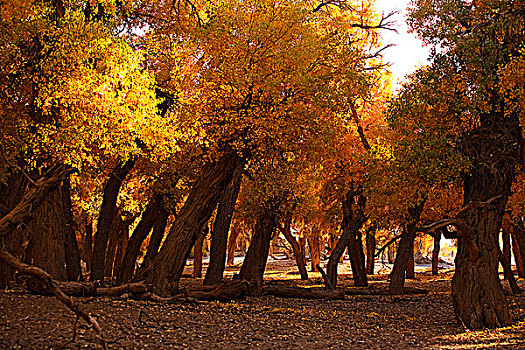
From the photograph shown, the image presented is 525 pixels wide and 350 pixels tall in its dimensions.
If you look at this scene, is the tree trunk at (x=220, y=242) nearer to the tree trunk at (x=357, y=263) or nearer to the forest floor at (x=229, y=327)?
the forest floor at (x=229, y=327)

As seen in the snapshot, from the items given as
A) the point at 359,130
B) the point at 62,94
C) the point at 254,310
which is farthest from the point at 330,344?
the point at 359,130

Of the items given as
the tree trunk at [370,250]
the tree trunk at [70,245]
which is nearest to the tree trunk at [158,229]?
the tree trunk at [70,245]

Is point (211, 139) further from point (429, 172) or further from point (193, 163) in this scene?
point (429, 172)

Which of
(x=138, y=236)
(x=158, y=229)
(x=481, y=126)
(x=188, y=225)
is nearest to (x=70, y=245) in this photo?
(x=138, y=236)

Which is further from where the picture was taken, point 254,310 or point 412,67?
point 412,67

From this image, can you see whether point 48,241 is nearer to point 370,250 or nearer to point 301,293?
point 301,293

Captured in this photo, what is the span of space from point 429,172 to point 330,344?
4316 mm

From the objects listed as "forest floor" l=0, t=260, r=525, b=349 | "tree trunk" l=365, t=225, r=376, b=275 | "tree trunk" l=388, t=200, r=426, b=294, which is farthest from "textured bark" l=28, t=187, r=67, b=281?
"tree trunk" l=365, t=225, r=376, b=275

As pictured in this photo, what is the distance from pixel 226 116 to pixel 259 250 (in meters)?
7.02

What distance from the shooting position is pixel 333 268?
19375 millimetres

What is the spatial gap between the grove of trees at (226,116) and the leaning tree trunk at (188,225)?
4cm

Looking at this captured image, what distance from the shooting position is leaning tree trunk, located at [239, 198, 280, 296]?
55.2 ft

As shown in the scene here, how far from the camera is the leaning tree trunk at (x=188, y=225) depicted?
42.3 ft

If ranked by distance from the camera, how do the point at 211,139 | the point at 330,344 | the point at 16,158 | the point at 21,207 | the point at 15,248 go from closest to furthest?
1. the point at 21,207
2. the point at 330,344
3. the point at 16,158
4. the point at 211,139
5. the point at 15,248
